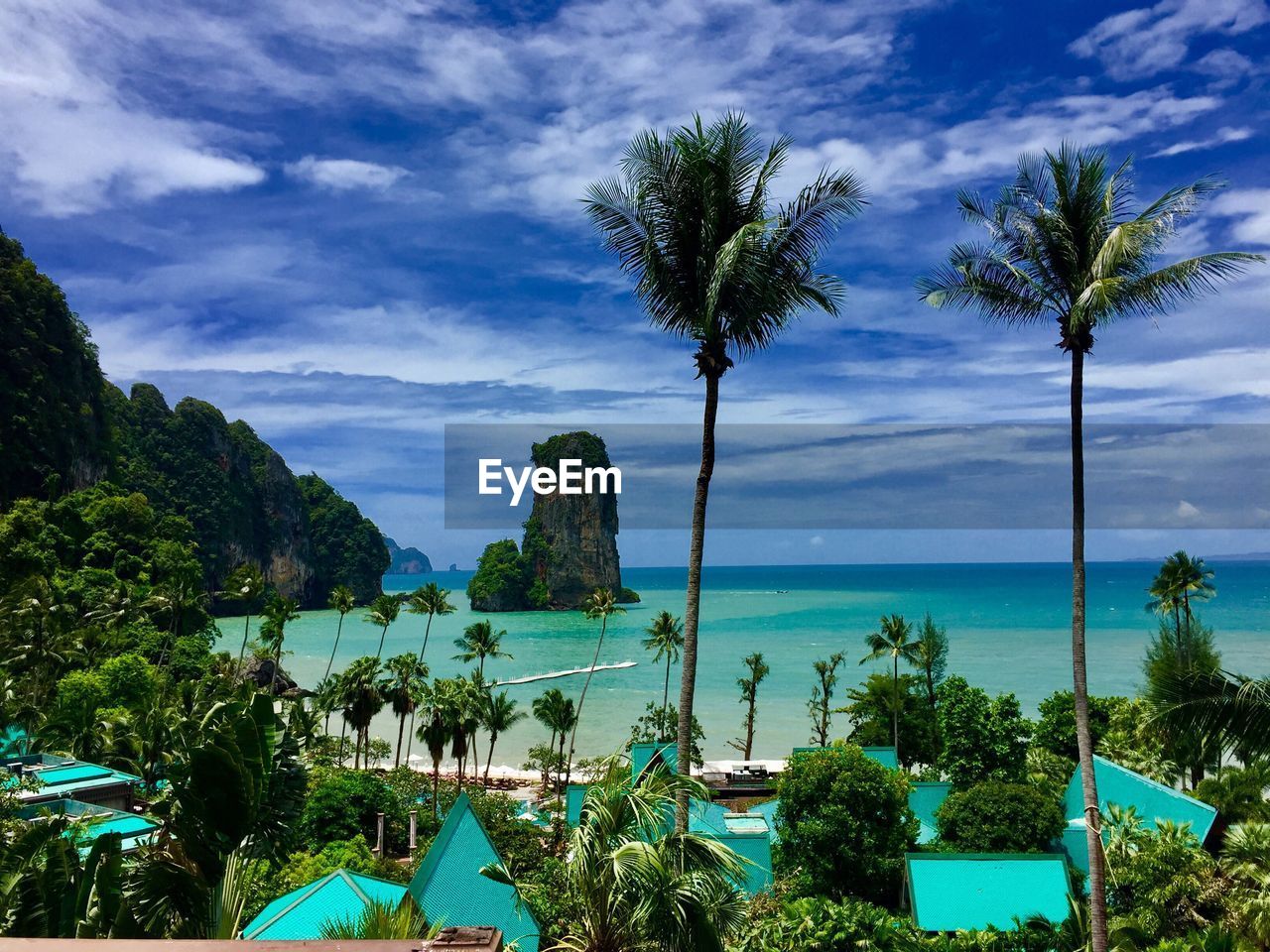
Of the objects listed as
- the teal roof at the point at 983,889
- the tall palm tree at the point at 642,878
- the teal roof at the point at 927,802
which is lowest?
the teal roof at the point at 927,802

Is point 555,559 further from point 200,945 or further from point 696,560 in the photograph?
point 200,945

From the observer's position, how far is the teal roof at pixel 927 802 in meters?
23.0

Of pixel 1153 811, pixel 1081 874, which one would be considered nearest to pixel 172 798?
pixel 1081 874

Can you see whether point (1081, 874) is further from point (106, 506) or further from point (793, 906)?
point (106, 506)

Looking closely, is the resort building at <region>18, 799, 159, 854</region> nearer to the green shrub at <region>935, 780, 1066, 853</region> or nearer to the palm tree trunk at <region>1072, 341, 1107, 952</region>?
the palm tree trunk at <region>1072, 341, 1107, 952</region>

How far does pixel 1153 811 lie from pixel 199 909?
19.7 metres

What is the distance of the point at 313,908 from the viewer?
11.5 metres

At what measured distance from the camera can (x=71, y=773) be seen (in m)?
24.0

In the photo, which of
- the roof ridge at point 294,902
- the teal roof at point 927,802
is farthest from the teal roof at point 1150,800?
the roof ridge at point 294,902

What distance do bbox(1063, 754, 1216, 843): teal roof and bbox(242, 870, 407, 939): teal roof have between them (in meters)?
14.6

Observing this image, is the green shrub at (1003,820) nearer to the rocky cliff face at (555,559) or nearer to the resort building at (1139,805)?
the resort building at (1139,805)

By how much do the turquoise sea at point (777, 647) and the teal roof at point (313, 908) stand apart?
3551cm

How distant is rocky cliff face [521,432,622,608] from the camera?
417ft

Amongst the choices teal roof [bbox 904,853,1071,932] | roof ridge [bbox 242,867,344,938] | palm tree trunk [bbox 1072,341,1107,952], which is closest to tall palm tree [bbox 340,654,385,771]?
roof ridge [bbox 242,867,344,938]
